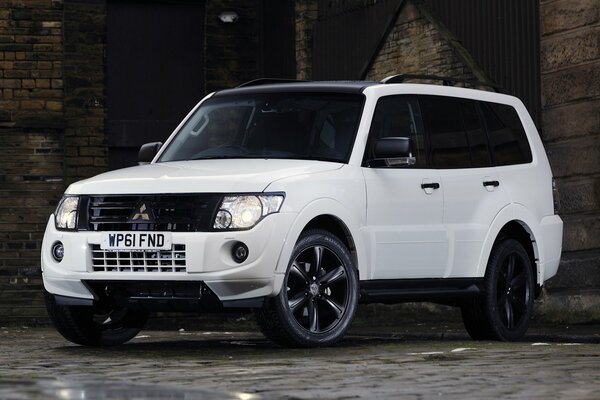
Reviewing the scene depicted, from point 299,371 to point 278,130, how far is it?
8.95 feet

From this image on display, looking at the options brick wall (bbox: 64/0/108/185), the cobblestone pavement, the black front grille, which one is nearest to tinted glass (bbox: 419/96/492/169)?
the cobblestone pavement

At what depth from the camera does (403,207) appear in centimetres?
981

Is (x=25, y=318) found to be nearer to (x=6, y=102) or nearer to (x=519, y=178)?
(x=6, y=102)

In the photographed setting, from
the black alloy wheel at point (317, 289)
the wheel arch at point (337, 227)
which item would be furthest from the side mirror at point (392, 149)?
Answer: the black alloy wheel at point (317, 289)

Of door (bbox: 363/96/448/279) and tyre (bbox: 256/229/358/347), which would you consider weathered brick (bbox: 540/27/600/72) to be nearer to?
door (bbox: 363/96/448/279)

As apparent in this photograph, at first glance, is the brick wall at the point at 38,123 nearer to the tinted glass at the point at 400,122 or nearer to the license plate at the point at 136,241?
the tinted glass at the point at 400,122

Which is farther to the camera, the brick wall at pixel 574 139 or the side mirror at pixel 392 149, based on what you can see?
the brick wall at pixel 574 139

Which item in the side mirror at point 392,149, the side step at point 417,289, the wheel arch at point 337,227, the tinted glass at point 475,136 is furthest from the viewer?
the tinted glass at point 475,136

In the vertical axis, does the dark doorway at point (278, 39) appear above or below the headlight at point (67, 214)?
above

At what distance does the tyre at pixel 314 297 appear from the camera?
880cm

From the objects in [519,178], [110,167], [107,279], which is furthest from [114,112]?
[107,279]

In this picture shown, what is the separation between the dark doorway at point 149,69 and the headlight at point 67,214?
32.0ft

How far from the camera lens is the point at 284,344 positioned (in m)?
9.02

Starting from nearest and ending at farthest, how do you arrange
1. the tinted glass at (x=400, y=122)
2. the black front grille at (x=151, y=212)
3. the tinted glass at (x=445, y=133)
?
1. the black front grille at (x=151, y=212)
2. the tinted glass at (x=400, y=122)
3. the tinted glass at (x=445, y=133)
